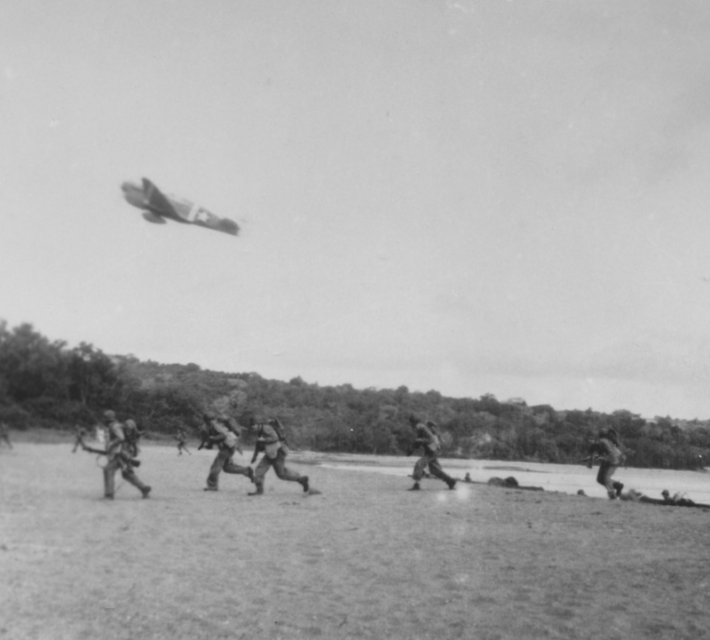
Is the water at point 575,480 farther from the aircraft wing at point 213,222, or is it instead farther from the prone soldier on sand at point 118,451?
the aircraft wing at point 213,222

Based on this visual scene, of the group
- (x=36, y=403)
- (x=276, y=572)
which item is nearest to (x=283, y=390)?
(x=36, y=403)

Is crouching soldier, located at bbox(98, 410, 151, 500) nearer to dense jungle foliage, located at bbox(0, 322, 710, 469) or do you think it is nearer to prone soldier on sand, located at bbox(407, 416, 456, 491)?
dense jungle foliage, located at bbox(0, 322, 710, 469)

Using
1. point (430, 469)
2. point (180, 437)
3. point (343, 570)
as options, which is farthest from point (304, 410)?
point (343, 570)

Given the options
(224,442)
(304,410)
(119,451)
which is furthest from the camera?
(304,410)

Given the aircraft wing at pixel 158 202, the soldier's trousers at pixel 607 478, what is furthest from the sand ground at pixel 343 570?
the aircraft wing at pixel 158 202

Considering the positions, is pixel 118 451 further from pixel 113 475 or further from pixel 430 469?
pixel 430 469

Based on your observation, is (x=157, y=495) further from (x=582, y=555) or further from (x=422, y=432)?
(x=582, y=555)
